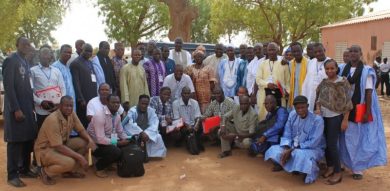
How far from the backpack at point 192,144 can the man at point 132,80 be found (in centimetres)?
114

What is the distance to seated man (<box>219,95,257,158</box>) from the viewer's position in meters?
6.85

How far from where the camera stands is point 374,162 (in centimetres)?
554

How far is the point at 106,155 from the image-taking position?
19.0ft

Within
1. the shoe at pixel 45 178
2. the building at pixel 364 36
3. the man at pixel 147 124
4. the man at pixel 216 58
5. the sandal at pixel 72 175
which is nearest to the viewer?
the shoe at pixel 45 178

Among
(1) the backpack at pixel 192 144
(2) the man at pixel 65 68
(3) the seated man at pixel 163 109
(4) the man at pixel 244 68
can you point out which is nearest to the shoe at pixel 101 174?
(2) the man at pixel 65 68

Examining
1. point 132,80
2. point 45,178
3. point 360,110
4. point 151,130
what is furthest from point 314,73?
point 45,178

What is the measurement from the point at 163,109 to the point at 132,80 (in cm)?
76

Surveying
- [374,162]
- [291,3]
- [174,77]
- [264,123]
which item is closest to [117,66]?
[174,77]

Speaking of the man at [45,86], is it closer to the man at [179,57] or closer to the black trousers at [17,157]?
the black trousers at [17,157]

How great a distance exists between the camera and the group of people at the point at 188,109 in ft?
17.4

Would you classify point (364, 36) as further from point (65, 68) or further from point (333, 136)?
point (65, 68)

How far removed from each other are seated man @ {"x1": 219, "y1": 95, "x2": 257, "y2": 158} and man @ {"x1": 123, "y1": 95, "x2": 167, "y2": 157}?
103 cm

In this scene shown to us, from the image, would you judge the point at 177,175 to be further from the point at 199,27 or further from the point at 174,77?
the point at 199,27

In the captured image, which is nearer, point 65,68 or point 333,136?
point 333,136
